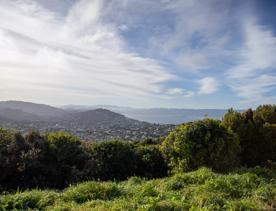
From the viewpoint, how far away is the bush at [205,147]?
1119cm

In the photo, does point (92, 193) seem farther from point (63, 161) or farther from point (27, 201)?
point (63, 161)

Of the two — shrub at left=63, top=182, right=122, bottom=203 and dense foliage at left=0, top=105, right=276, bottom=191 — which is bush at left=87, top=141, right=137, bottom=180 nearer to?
dense foliage at left=0, top=105, right=276, bottom=191

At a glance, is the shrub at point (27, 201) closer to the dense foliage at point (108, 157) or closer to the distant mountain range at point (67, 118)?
the dense foliage at point (108, 157)

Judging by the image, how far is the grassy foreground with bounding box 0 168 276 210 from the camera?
6.38 m

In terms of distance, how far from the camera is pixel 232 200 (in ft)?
22.7

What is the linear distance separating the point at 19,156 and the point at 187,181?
567 centimetres

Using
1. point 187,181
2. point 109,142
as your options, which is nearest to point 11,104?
point 109,142

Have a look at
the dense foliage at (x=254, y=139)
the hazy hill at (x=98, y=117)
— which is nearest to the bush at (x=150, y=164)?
the dense foliage at (x=254, y=139)

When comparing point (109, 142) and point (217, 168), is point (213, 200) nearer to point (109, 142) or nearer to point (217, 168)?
point (217, 168)

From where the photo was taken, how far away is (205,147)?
11.2 m

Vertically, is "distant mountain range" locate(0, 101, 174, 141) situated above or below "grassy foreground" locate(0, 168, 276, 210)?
above

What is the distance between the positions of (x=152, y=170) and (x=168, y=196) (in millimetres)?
6078

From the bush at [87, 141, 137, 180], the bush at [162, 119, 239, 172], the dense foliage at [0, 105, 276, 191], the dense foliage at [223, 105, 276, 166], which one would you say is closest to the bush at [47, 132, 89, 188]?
the dense foliage at [0, 105, 276, 191]

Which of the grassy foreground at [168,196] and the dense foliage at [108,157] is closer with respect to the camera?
the grassy foreground at [168,196]
